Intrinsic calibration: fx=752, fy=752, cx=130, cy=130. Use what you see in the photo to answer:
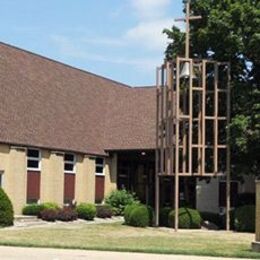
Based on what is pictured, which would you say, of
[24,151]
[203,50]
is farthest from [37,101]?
[203,50]

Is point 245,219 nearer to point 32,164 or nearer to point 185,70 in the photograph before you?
point 185,70

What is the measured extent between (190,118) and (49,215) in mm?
8778

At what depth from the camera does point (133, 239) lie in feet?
86.4

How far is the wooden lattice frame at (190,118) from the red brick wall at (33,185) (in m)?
7.81

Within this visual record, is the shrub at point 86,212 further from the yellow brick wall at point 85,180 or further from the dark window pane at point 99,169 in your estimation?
the dark window pane at point 99,169

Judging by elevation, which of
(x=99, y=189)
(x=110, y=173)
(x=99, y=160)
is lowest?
(x=99, y=189)

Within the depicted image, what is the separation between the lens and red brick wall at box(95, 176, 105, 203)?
44.7m

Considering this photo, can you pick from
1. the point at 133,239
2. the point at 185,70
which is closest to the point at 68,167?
the point at 185,70

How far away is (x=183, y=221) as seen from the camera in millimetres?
32344

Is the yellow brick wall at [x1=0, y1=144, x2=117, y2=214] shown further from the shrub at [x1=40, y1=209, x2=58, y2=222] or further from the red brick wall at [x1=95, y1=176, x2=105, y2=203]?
the shrub at [x1=40, y1=209, x2=58, y2=222]

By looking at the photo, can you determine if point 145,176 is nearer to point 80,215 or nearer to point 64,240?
point 80,215

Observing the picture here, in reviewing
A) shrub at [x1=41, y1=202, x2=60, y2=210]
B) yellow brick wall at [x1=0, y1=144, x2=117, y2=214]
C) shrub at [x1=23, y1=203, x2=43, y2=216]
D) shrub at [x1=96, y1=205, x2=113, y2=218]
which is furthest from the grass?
shrub at [x1=96, y1=205, x2=113, y2=218]

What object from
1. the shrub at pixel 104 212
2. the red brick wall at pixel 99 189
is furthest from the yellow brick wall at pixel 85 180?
the shrub at pixel 104 212

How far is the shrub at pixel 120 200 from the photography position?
4328 cm
